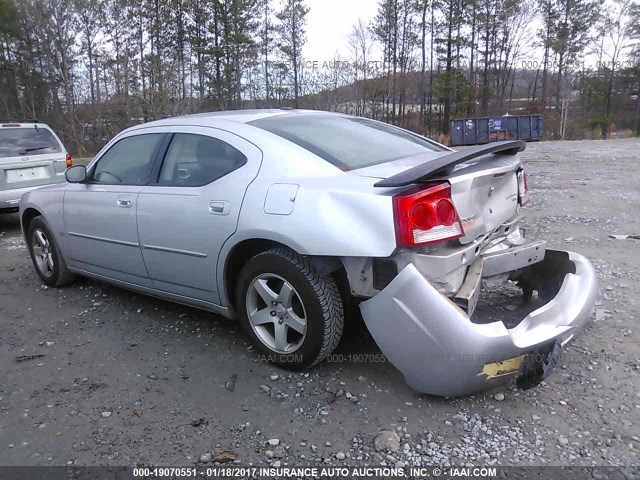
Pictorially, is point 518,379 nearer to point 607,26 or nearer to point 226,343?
point 226,343

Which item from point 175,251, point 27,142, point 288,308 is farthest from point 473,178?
point 27,142

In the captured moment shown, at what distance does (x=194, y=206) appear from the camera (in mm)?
3084

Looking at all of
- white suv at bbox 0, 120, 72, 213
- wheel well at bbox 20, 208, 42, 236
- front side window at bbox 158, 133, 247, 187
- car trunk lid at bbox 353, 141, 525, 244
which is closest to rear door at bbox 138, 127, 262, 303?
front side window at bbox 158, 133, 247, 187

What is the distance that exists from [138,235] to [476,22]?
48563 mm

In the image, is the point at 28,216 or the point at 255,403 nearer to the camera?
the point at 255,403

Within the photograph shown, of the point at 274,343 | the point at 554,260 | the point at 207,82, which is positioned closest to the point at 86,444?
the point at 274,343

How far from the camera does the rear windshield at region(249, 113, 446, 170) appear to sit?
9.62ft

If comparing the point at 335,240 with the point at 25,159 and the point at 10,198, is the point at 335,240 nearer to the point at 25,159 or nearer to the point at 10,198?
the point at 10,198

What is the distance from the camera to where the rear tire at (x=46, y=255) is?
4457 mm

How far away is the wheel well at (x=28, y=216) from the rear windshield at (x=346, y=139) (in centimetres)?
274

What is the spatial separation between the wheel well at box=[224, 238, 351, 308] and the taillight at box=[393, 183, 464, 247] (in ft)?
1.48

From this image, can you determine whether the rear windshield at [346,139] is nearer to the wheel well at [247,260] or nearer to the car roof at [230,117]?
the car roof at [230,117]

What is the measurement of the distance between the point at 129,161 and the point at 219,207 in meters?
1.24

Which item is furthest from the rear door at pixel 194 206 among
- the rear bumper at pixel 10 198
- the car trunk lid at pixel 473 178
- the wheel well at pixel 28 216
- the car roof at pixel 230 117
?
the rear bumper at pixel 10 198
